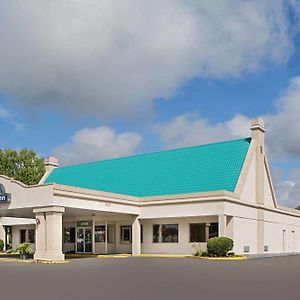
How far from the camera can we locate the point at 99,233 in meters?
34.4

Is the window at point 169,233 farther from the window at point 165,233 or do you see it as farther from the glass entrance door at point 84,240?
the glass entrance door at point 84,240

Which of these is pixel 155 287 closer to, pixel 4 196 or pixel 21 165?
pixel 4 196

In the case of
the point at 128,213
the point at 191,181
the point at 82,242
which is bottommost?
the point at 82,242

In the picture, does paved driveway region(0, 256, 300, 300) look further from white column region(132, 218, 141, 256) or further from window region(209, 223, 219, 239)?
white column region(132, 218, 141, 256)

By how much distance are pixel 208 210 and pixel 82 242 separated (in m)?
Result: 10.6

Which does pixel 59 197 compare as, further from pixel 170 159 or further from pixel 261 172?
pixel 261 172

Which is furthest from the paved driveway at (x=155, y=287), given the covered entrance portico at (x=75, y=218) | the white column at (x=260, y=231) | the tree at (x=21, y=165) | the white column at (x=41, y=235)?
the tree at (x=21, y=165)

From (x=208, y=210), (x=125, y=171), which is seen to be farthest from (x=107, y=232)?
(x=208, y=210)

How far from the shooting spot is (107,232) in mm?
34531

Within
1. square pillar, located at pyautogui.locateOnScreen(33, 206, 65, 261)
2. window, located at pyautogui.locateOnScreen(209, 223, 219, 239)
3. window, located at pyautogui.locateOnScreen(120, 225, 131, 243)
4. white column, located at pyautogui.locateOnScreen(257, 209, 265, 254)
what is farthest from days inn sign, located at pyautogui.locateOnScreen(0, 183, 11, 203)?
white column, located at pyautogui.locateOnScreen(257, 209, 265, 254)

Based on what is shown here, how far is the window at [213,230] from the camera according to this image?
2964cm

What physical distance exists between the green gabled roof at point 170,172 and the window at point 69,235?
393 centimetres

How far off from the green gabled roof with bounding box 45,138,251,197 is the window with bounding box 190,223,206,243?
2351mm

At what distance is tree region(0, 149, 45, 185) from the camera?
52.2m
